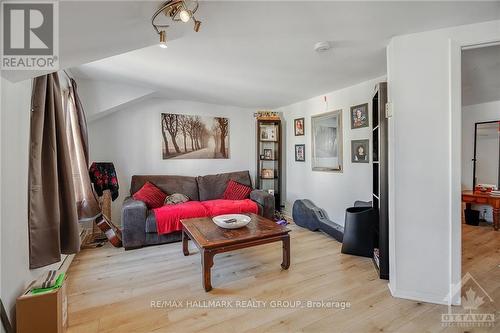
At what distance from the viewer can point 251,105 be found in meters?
4.28

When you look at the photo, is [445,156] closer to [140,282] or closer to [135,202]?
[140,282]

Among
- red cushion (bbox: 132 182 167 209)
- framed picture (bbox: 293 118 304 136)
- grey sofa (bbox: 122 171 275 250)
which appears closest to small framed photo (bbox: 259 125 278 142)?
framed picture (bbox: 293 118 304 136)

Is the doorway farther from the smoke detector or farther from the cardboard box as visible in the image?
the cardboard box

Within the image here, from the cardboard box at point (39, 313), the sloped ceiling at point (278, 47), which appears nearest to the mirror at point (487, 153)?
the sloped ceiling at point (278, 47)

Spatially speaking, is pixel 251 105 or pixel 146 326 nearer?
pixel 146 326

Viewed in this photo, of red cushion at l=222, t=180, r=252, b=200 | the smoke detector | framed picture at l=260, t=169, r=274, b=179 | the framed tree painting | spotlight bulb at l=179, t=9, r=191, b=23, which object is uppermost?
the smoke detector

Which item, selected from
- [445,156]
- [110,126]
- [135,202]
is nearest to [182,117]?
[110,126]

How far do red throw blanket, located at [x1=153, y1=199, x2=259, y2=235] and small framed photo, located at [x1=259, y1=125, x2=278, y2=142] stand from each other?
56.7 inches

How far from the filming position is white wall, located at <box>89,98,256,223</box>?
339 centimetres

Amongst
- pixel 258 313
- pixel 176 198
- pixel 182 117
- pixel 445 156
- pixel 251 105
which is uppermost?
pixel 251 105

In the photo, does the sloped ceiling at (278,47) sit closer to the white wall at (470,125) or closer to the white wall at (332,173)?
the white wall at (332,173)

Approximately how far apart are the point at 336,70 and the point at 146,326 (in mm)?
2922

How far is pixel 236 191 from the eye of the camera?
382 centimetres

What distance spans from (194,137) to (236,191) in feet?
4.06
